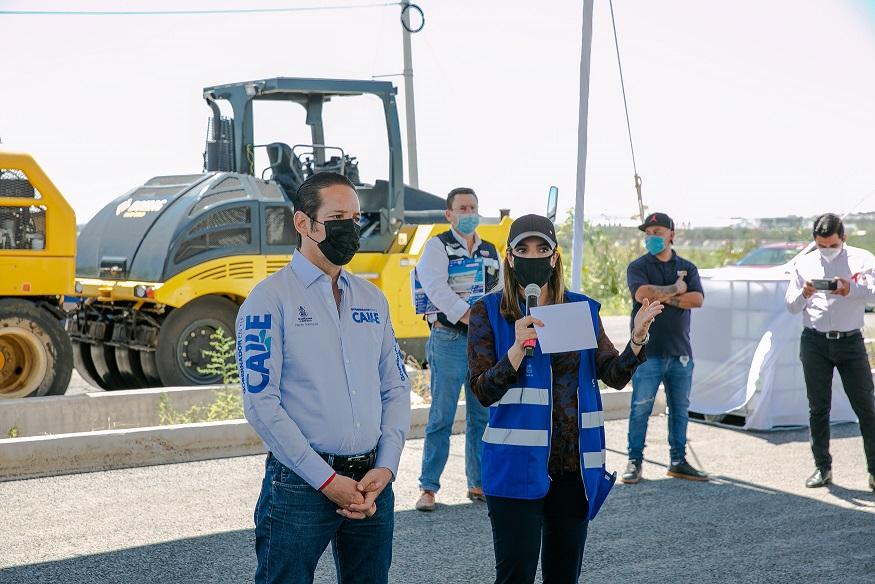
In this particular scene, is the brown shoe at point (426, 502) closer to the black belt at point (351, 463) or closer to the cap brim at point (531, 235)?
the cap brim at point (531, 235)

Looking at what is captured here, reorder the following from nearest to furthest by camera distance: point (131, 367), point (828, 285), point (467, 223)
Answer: point (467, 223)
point (828, 285)
point (131, 367)

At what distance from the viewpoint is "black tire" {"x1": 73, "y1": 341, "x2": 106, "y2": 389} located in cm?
1247

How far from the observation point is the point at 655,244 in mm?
8203

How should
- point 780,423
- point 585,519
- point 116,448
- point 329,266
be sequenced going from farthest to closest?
point 780,423, point 116,448, point 585,519, point 329,266

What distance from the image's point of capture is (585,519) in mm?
4020

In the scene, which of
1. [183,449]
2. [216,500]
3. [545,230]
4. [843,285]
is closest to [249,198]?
[183,449]

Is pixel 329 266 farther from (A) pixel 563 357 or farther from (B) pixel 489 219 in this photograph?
(B) pixel 489 219

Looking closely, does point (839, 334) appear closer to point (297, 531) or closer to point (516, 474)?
point (516, 474)

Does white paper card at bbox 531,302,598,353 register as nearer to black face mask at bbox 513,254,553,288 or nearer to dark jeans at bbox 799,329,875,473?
black face mask at bbox 513,254,553,288

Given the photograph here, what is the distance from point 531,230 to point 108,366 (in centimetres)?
896

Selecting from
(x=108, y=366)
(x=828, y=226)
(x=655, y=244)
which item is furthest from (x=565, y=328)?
(x=108, y=366)

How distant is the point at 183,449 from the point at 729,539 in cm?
404

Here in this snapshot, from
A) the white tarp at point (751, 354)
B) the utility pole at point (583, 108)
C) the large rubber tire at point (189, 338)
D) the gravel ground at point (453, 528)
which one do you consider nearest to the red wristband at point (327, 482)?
the gravel ground at point (453, 528)

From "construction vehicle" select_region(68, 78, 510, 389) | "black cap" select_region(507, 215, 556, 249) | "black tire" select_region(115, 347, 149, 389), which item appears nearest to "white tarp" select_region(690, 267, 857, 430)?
"construction vehicle" select_region(68, 78, 510, 389)
